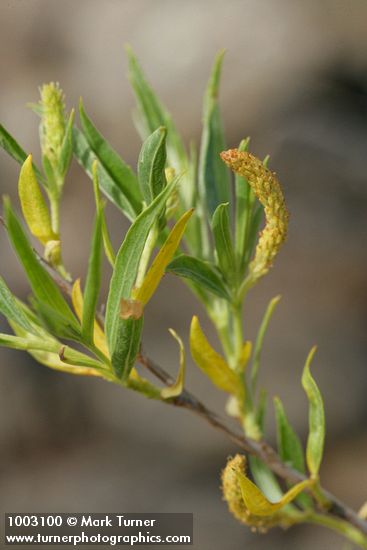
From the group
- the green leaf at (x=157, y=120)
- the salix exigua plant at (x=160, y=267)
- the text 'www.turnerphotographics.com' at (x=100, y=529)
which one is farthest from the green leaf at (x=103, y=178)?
the text 'www.turnerphotographics.com' at (x=100, y=529)

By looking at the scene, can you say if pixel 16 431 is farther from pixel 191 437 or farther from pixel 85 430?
pixel 191 437

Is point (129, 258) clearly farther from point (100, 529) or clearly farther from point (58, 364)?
point (100, 529)

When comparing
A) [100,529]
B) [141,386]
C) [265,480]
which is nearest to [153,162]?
[141,386]

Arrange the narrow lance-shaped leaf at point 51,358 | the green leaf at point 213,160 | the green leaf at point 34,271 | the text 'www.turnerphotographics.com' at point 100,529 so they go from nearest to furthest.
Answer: the green leaf at point 34,271 < the narrow lance-shaped leaf at point 51,358 < the green leaf at point 213,160 < the text 'www.turnerphotographics.com' at point 100,529

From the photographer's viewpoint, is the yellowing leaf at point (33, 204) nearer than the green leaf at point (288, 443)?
Yes

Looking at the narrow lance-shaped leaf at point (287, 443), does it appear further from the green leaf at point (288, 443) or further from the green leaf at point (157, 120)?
the green leaf at point (157, 120)

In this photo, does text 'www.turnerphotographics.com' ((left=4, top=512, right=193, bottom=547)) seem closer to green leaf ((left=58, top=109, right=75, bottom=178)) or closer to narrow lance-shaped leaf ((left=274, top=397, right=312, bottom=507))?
narrow lance-shaped leaf ((left=274, top=397, right=312, bottom=507))

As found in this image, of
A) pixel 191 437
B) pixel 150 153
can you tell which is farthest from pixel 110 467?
pixel 150 153
